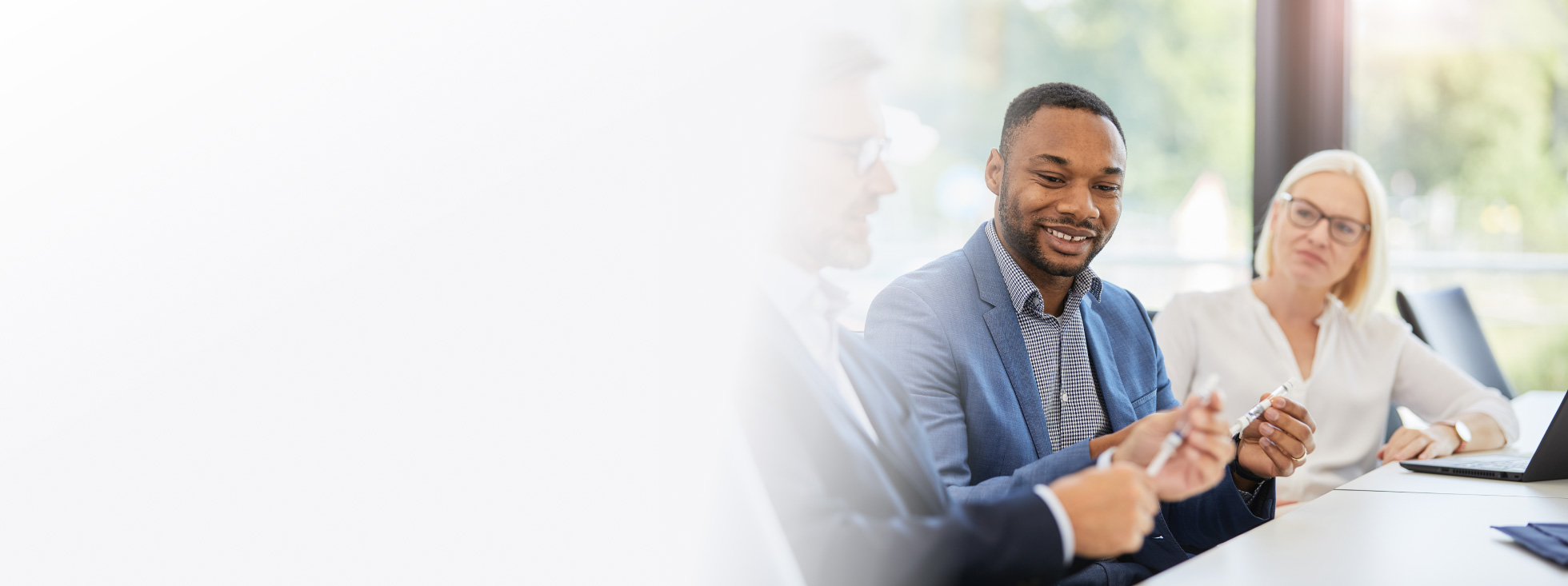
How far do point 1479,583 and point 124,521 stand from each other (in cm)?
118

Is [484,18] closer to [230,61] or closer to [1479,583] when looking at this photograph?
[230,61]

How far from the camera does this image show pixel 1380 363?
2.15m

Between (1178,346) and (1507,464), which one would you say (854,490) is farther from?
(1178,346)

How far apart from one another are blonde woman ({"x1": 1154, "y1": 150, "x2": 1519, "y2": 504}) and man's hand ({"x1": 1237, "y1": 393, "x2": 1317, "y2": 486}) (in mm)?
652

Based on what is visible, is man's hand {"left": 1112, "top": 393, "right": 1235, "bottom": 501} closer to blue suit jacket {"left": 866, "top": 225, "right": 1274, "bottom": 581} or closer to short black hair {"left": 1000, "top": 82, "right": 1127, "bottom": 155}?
blue suit jacket {"left": 866, "top": 225, "right": 1274, "bottom": 581}

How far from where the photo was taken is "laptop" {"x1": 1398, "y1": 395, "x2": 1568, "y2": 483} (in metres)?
1.48

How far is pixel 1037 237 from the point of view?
1.54 m

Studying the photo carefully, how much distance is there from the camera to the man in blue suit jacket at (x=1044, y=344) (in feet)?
4.57

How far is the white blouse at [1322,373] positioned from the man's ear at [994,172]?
2.29 feet

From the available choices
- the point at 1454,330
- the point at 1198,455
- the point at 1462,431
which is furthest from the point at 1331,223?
the point at 1198,455

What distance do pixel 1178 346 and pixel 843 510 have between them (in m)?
1.41

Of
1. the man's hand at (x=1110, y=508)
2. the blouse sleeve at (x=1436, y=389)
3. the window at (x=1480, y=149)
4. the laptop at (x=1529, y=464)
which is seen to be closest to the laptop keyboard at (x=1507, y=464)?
the laptop at (x=1529, y=464)

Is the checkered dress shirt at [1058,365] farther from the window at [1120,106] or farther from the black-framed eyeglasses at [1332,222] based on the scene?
the window at [1120,106]

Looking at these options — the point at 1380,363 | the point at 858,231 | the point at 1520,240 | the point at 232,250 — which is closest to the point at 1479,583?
the point at 858,231
